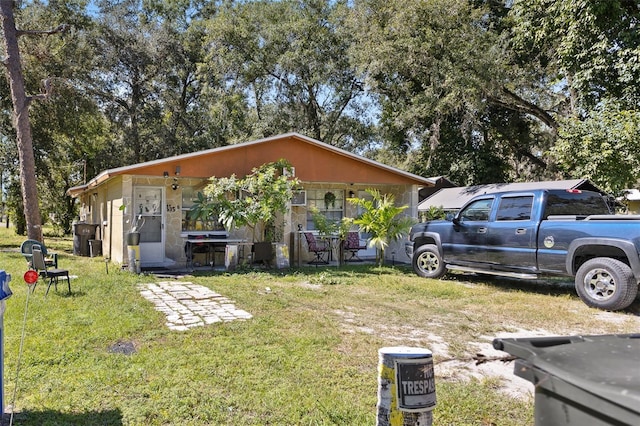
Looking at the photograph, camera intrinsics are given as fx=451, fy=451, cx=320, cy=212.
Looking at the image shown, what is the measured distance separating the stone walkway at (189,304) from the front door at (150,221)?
11.0 feet

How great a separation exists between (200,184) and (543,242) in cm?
898

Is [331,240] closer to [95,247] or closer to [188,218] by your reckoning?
[188,218]

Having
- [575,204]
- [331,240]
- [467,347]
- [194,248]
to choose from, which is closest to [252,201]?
[194,248]

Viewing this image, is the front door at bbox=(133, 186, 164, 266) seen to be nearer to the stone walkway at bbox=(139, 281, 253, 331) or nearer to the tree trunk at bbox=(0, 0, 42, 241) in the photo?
the tree trunk at bbox=(0, 0, 42, 241)

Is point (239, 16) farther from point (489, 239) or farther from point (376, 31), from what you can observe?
point (489, 239)

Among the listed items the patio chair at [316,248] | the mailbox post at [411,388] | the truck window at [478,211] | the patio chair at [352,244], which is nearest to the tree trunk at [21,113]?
the patio chair at [316,248]

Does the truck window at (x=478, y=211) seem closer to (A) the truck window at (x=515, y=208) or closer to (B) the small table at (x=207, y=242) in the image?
(A) the truck window at (x=515, y=208)

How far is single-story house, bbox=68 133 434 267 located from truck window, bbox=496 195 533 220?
5289 mm

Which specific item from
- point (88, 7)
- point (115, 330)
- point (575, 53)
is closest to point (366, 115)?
point (575, 53)

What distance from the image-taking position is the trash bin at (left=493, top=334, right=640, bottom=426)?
4.34 feet

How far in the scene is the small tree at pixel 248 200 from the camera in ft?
37.4

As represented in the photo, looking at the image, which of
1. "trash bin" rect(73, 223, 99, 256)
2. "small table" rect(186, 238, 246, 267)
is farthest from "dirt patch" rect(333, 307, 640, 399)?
"trash bin" rect(73, 223, 99, 256)

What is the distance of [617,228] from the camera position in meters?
6.86

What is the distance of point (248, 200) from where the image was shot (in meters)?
11.6
